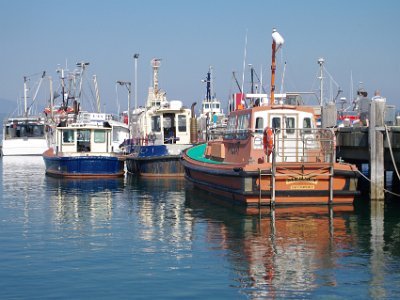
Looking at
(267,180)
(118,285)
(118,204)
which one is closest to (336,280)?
(118,285)

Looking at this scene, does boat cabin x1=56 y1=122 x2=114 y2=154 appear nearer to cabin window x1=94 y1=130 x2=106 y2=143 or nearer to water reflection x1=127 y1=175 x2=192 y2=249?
cabin window x1=94 y1=130 x2=106 y2=143

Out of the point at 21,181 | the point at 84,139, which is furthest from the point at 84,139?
the point at 21,181

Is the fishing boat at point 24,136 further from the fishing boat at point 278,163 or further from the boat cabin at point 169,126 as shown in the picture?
the fishing boat at point 278,163

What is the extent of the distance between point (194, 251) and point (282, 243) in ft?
6.80

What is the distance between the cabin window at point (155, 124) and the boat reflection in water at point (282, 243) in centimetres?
1522

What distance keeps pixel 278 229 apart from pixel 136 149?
21.2 meters

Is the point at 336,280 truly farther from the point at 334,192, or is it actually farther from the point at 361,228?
the point at 334,192

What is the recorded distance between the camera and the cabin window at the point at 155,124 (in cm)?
3831

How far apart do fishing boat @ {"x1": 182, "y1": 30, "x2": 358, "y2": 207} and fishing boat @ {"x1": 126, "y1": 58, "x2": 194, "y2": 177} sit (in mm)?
9944

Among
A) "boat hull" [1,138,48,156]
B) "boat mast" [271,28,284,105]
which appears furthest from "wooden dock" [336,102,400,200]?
"boat hull" [1,138,48,156]

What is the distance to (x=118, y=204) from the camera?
23984 millimetres

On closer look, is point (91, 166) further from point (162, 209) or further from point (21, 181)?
point (162, 209)

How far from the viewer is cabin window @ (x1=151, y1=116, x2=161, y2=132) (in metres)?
38.3

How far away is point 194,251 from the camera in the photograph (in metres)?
15.1
